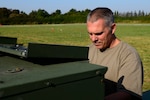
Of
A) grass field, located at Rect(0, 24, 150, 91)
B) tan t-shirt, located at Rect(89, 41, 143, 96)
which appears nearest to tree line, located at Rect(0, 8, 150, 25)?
grass field, located at Rect(0, 24, 150, 91)

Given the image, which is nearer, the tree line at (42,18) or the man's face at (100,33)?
the man's face at (100,33)

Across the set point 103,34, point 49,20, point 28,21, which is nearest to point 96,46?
point 103,34

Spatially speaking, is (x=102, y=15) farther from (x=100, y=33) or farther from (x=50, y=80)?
(x=50, y=80)

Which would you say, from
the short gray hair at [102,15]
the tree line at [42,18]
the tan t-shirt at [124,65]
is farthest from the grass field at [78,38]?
the tree line at [42,18]

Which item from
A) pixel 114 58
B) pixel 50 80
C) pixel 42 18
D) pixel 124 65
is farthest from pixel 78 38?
pixel 42 18

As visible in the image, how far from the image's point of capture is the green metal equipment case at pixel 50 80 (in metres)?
1.55

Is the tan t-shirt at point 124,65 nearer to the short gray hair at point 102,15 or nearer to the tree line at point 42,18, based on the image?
the short gray hair at point 102,15

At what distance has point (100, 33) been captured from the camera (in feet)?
8.91

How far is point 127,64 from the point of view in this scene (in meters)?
2.74

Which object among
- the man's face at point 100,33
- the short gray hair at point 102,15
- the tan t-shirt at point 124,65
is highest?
the short gray hair at point 102,15

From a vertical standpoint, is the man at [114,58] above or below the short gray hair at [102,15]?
below

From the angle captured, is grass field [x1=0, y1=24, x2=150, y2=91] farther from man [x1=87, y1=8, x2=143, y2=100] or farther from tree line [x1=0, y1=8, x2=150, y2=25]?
tree line [x1=0, y1=8, x2=150, y2=25]

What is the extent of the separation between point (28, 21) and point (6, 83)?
2915 inches

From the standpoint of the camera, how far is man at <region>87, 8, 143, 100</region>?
2.64m
